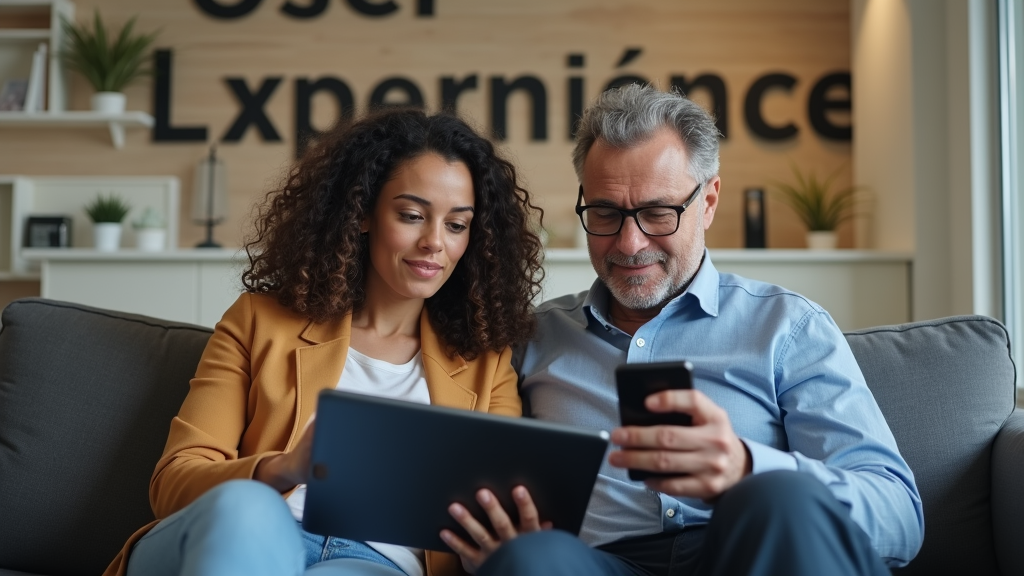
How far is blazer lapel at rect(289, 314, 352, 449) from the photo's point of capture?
1.68m

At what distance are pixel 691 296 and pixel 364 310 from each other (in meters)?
0.64

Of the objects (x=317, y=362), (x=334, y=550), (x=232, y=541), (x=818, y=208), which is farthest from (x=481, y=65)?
(x=232, y=541)

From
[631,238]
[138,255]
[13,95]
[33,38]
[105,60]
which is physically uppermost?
[33,38]

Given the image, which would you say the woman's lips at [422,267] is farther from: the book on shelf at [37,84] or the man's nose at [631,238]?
the book on shelf at [37,84]

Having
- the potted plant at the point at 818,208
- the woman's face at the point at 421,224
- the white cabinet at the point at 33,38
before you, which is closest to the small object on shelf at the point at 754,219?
the potted plant at the point at 818,208

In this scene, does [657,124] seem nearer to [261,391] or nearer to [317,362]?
[317,362]

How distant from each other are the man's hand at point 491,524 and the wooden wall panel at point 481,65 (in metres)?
2.99

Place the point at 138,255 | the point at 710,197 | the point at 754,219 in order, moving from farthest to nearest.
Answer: the point at 754,219 → the point at 138,255 → the point at 710,197

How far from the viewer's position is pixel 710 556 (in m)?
1.25

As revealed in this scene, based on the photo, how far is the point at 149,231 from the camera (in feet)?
13.3

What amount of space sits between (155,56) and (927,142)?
10.8 ft

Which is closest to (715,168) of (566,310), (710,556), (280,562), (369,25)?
(566,310)

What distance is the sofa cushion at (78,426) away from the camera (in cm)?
177

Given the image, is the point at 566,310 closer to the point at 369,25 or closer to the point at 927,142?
the point at 927,142
